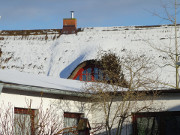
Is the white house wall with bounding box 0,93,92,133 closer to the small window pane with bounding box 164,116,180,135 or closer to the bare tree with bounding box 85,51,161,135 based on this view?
the bare tree with bounding box 85,51,161,135

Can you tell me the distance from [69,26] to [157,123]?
1216cm

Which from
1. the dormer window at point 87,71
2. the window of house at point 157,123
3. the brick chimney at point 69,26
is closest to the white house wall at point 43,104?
the window of house at point 157,123

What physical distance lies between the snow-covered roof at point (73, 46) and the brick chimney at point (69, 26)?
41cm

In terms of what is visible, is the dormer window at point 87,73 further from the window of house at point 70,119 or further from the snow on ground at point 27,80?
the window of house at point 70,119

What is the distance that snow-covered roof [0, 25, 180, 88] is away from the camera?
20.0 m

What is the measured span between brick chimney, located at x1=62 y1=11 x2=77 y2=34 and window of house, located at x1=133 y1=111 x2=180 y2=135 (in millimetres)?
11468

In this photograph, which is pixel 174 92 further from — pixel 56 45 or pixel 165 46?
pixel 56 45

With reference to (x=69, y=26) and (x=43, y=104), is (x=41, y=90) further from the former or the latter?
(x=69, y=26)

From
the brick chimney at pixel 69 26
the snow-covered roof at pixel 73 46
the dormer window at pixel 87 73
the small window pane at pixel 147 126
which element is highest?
the brick chimney at pixel 69 26

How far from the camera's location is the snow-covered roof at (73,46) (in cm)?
2002

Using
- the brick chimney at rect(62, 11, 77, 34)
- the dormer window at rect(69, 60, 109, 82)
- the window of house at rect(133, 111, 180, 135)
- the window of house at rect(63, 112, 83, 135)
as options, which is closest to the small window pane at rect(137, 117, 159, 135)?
the window of house at rect(133, 111, 180, 135)

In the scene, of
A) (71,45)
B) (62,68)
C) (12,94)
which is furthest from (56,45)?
(12,94)

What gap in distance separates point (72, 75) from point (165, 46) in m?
4.65

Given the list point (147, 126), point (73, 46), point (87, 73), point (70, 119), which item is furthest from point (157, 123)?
point (73, 46)
